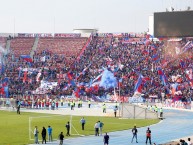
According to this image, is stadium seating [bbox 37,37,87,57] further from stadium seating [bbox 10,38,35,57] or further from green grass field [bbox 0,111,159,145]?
green grass field [bbox 0,111,159,145]

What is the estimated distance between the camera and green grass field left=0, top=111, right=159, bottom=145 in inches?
1375

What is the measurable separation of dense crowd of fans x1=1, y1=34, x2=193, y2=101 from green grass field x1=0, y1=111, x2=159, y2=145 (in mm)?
25358

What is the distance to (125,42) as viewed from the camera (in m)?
89.6

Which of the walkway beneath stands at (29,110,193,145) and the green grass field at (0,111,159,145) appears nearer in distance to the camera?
the walkway beneath stands at (29,110,193,145)

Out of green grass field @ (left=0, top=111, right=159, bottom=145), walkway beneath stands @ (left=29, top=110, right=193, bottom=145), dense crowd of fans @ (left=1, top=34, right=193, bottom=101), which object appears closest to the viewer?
walkway beneath stands @ (left=29, top=110, right=193, bottom=145)

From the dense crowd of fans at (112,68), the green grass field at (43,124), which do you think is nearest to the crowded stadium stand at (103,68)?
the dense crowd of fans at (112,68)

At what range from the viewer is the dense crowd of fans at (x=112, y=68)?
249 ft

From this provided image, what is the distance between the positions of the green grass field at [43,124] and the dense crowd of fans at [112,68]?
2536 cm

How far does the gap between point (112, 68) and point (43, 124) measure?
132 feet

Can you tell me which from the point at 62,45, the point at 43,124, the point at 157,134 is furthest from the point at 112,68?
the point at 157,134

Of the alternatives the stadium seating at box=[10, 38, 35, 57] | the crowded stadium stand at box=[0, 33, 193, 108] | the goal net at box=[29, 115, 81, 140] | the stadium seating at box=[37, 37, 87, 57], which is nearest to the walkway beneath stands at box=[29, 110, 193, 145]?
the goal net at box=[29, 115, 81, 140]

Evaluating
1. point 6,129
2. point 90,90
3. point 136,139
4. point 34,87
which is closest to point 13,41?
point 34,87

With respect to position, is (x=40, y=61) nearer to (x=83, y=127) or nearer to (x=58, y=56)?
(x=58, y=56)

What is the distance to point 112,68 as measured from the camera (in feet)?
270
